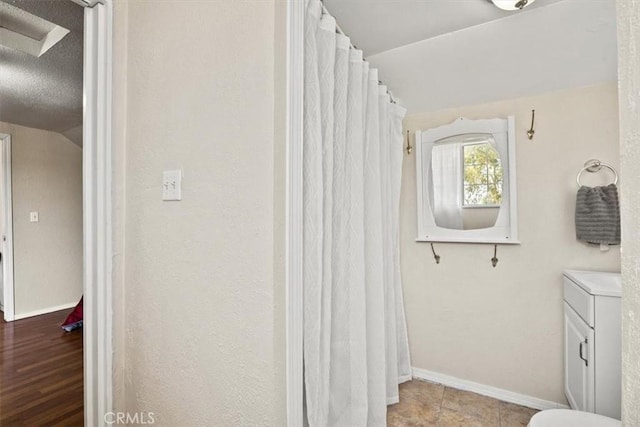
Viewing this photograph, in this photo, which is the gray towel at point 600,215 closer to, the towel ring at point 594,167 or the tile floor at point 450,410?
the towel ring at point 594,167

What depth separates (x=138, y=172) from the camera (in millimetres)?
1305

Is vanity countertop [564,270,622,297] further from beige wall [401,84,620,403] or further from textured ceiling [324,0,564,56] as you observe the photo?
textured ceiling [324,0,564,56]

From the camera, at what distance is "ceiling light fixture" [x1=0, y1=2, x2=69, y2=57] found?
1540mm

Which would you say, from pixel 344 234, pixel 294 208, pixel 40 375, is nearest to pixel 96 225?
pixel 294 208

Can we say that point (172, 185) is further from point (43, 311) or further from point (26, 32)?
point (43, 311)

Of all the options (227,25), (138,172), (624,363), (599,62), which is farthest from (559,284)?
(138,172)

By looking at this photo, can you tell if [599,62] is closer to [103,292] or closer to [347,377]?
[347,377]

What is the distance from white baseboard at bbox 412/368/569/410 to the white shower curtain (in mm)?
422

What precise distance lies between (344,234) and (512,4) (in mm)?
1295

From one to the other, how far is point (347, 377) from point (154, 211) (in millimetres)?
1099

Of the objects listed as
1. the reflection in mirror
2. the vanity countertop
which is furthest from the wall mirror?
the vanity countertop

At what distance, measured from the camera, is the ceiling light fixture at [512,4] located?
1.41 metres

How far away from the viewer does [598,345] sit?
1.36m

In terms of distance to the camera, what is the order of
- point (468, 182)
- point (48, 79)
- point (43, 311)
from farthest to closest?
point (43, 311), point (48, 79), point (468, 182)
